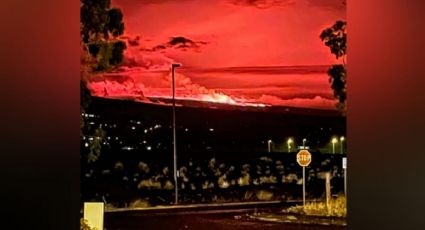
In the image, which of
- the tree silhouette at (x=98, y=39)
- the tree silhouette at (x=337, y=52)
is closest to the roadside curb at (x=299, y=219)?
the tree silhouette at (x=337, y=52)

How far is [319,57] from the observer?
9.45 metres

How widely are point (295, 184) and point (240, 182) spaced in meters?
1.35

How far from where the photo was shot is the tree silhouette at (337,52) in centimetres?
865

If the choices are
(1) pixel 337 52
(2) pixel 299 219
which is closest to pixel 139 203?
(2) pixel 299 219

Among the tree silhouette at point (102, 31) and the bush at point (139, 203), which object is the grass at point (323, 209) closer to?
the bush at point (139, 203)

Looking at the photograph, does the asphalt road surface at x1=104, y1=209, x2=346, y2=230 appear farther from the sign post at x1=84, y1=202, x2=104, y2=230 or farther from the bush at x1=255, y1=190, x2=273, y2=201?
A: the sign post at x1=84, y1=202, x2=104, y2=230

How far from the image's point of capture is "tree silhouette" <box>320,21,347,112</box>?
28.4 ft

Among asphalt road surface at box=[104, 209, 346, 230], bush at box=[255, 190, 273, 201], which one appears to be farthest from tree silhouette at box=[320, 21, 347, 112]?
bush at box=[255, 190, 273, 201]

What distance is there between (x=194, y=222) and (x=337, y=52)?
5.11 meters

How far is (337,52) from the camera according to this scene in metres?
9.10

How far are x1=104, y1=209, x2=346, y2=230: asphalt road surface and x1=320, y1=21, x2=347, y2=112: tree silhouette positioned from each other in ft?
9.03

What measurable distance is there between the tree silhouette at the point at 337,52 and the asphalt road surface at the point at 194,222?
275 centimetres
